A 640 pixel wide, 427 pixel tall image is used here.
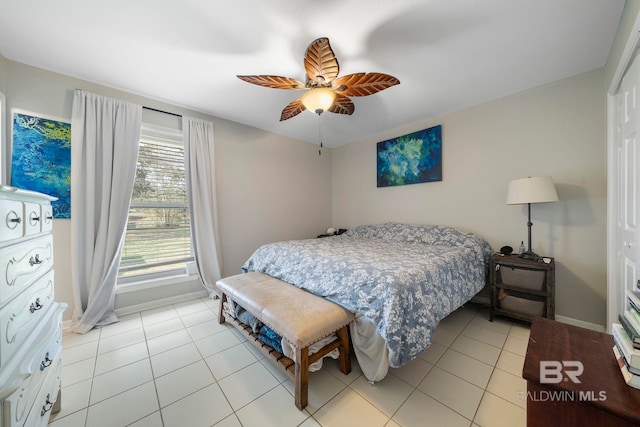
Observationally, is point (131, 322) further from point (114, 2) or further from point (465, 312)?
point (465, 312)

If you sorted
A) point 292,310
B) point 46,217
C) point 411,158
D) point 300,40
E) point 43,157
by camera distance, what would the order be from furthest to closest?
point 411,158, point 43,157, point 300,40, point 292,310, point 46,217

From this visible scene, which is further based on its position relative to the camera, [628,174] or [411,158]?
[411,158]

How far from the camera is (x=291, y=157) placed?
3.94 m

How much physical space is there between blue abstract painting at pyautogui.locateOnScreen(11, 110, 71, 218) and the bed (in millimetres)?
2005

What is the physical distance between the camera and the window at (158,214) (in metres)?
2.62

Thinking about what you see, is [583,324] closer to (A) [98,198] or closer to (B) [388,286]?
(B) [388,286]

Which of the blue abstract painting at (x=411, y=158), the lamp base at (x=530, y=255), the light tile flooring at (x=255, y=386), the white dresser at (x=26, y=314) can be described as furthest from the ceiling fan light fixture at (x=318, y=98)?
the lamp base at (x=530, y=255)

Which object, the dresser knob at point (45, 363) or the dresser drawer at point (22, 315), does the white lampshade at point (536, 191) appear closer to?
the dresser drawer at point (22, 315)

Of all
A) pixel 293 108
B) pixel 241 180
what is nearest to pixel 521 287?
pixel 293 108

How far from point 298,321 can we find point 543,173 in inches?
112

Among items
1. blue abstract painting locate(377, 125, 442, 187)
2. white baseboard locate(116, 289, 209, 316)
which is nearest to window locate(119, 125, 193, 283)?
white baseboard locate(116, 289, 209, 316)

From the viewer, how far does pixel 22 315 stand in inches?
36.7

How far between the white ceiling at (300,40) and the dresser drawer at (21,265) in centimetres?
154

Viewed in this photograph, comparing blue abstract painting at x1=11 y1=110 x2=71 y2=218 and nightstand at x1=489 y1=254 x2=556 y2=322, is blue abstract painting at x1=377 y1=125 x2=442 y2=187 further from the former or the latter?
blue abstract painting at x1=11 y1=110 x2=71 y2=218
